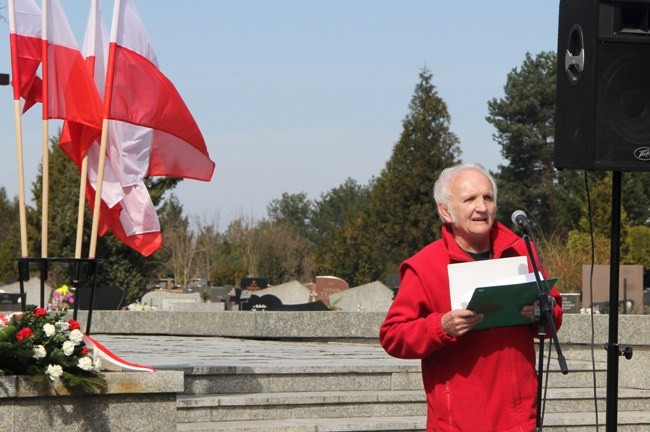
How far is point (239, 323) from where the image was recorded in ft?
46.9

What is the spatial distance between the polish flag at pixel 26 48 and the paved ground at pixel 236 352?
2.14 metres

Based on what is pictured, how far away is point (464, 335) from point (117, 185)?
4856 mm

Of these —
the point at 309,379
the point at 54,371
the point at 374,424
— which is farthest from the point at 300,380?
the point at 54,371

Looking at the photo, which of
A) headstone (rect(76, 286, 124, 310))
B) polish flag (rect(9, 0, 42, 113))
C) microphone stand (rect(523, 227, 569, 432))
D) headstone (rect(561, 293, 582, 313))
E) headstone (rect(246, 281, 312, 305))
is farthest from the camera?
headstone (rect(246, 281, 312, 305))

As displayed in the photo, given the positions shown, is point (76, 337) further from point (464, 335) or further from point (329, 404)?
point (464, 335)

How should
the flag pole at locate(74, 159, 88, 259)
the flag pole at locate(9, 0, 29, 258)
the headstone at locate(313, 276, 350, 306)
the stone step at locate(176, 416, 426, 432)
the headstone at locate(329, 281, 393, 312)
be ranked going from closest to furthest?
the flag pole at locate(9, 0, 29, 258) < the flag pole at locate(74, 159, 88, 259) < the stone step at locate(176, 416, 426, 432) < the headstone at locate(329, 281, 393, 312) < the headstone at locate(313, 276, 350, 306)

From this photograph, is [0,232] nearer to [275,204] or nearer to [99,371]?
[275,204]

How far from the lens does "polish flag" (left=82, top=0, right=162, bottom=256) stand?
29.2 feet

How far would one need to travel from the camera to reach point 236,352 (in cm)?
1208

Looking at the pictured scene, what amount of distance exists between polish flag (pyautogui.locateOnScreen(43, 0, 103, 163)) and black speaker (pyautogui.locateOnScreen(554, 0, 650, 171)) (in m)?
3.91

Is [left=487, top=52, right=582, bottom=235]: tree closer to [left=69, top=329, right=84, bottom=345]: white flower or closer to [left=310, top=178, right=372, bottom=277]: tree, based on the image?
[left=310, top=178, right=372, bottom=277]: tree

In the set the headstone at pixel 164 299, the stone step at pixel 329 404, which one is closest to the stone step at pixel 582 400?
the stone step at pixel 329 404

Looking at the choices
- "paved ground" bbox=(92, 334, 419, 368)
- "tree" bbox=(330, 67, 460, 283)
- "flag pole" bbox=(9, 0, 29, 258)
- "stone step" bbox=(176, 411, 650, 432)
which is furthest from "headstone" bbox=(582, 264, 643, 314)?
"tree" bbox=(330, 67, 460, 283)

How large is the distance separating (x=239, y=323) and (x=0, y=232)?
61387 mm
